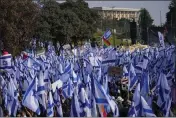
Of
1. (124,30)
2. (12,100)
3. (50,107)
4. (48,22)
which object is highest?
(48,22)

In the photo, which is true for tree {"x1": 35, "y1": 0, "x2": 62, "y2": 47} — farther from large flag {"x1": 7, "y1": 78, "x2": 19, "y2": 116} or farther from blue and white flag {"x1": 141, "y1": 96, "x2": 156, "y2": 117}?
blue and white flag {"x1": 141, "y1": 96, "x2": 156, "y2": 117}

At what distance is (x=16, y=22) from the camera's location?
3092 cm

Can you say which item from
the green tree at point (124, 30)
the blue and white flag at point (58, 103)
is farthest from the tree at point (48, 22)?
the blue and white flag at point (58, 103)

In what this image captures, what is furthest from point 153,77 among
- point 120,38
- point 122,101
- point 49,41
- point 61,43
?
point 120,38

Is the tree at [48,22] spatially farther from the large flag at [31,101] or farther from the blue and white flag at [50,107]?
the large flag at [31,101]

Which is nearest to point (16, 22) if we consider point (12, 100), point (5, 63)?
point (5, 63)

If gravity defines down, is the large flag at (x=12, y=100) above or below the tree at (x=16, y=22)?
below

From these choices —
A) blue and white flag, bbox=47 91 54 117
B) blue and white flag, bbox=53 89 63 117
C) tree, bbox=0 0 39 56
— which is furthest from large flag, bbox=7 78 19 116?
tree, bbox=0 0 39 56

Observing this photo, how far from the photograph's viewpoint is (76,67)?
67.1 feet

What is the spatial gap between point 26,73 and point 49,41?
3037 cm

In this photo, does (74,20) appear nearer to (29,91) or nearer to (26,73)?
(26,73)

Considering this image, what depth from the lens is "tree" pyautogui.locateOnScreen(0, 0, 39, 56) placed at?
2967 cm

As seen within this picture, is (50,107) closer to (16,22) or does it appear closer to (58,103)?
(58,103)

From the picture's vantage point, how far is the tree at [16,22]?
29.7 m
